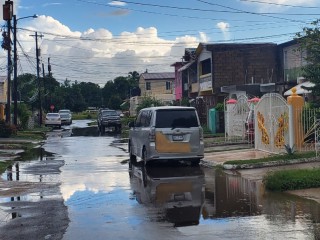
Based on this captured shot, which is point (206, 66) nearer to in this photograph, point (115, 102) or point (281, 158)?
point (281, 158)

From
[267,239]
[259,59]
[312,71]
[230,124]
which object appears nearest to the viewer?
[267,239]

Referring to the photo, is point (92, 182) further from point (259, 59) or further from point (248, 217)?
point (259, 59)

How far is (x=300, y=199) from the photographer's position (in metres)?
10.0

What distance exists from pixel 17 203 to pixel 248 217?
15.7ft

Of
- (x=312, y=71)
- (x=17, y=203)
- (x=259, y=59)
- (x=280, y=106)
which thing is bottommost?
(x=17, y=203)

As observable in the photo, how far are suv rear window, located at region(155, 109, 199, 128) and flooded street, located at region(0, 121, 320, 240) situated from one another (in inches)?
57.1

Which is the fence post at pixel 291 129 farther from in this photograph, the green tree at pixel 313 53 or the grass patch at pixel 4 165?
the grass patch at pixel 4 165

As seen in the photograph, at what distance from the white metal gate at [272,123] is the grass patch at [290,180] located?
18.2 feet

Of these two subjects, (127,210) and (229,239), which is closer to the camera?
(229,239)

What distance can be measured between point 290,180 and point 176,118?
18.4ft

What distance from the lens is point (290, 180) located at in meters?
11.3

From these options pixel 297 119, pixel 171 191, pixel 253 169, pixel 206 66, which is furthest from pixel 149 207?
pixel 206 66

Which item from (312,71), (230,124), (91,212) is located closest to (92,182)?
(91,212)

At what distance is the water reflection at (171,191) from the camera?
895cm
